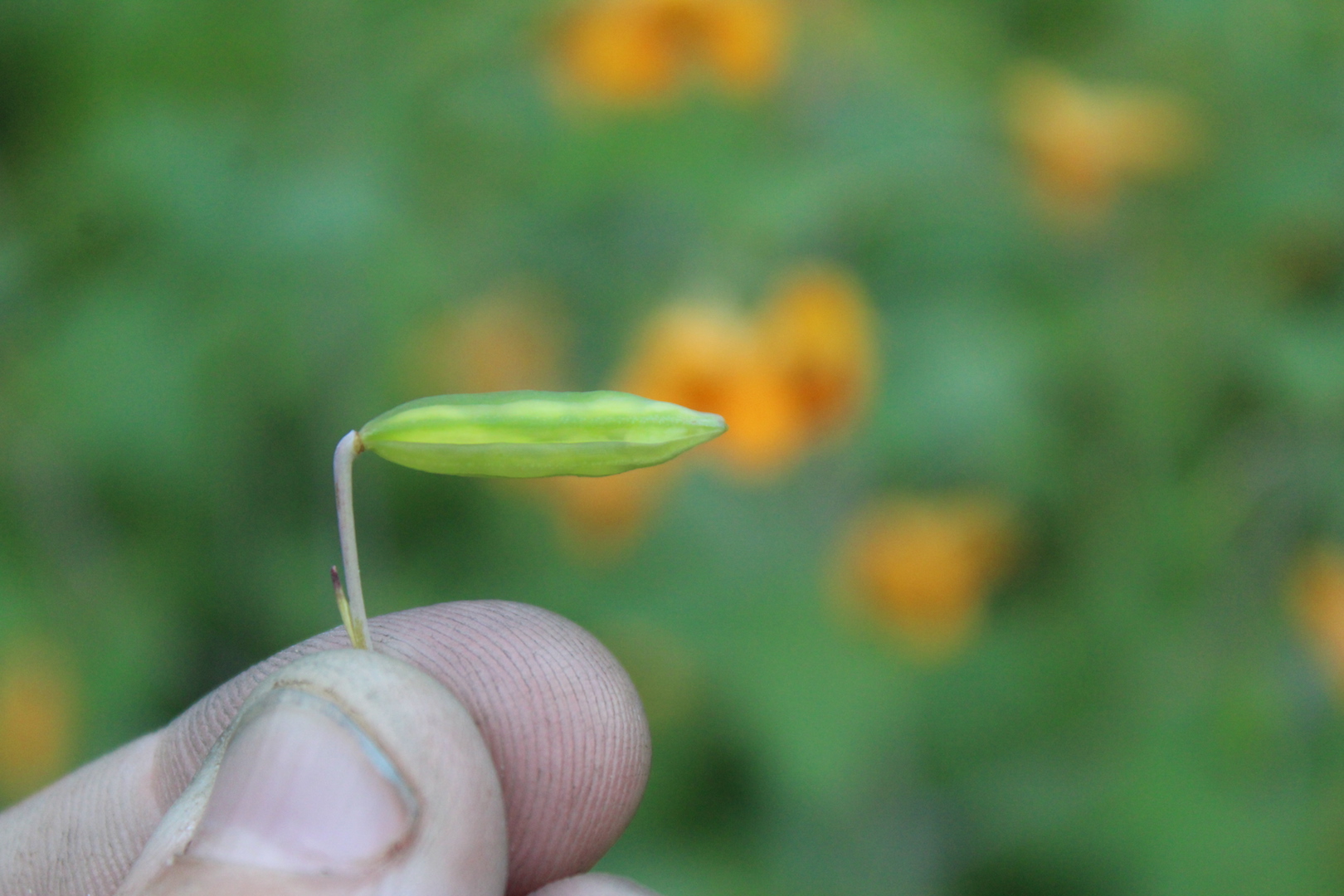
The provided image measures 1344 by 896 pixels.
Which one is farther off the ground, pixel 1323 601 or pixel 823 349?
pixel 823 349

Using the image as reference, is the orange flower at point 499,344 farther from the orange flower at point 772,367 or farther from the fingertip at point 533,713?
the fingertip at point 533,713

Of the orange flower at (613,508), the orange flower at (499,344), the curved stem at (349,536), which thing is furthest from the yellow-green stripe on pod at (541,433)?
the orange flower at (499,344)

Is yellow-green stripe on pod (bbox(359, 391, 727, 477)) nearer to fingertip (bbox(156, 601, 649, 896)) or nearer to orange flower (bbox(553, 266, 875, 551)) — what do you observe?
fingertip (bbox(156, 601, 649, 896))

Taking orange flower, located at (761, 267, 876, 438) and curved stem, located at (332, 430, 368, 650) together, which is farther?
orange flower, located at (761, 267, 876, 438)

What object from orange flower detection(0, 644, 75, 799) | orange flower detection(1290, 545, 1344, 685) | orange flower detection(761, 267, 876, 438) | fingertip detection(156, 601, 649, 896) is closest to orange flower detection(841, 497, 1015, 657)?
orange flower detection(761, 267, 876, 438)

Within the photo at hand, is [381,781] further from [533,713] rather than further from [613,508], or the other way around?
[613,508]

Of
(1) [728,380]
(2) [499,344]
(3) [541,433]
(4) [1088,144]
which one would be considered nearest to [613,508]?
(1) [728,380]

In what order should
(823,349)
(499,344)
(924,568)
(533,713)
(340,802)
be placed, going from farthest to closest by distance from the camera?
Answer: (499,344), (924,568), (823,349), (533,713), (340,802)
